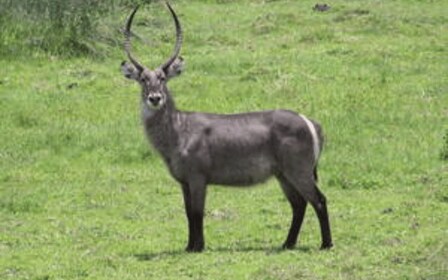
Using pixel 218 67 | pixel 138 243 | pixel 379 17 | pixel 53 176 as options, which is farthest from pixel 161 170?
pixel 379 17

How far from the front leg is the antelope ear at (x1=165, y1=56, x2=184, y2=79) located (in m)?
1.22

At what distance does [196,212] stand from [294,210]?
1.01 meters

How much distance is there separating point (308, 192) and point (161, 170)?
464 centimetres

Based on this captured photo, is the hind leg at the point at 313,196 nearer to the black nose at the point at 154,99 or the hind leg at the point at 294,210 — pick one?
the hind leg at the point at 294,210

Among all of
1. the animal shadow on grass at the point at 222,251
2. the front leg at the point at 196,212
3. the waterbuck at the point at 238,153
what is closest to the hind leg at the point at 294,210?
the waterbuck at the point at 238,153

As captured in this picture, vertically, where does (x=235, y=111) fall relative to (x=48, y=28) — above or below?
below

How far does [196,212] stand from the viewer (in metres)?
11.3

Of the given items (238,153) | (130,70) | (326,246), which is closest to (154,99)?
(130,70)

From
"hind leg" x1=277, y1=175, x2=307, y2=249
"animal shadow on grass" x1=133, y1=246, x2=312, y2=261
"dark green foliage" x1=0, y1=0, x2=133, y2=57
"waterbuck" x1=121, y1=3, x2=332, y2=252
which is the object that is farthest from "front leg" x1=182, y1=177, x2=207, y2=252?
"dark green foliage" x1=0, y1=0, x2=133, y2=57

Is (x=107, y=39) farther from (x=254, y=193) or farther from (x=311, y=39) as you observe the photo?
(x=254, y=193)

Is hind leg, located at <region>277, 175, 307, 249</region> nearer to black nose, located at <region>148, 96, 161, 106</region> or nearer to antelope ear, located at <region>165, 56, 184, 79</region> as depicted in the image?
black nose, located at <region>148, 96, 161, 106</region>

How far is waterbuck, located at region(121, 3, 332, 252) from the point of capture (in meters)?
11.2

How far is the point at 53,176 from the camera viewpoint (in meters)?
15.3

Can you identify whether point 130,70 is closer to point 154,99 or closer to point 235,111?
point 154,99
